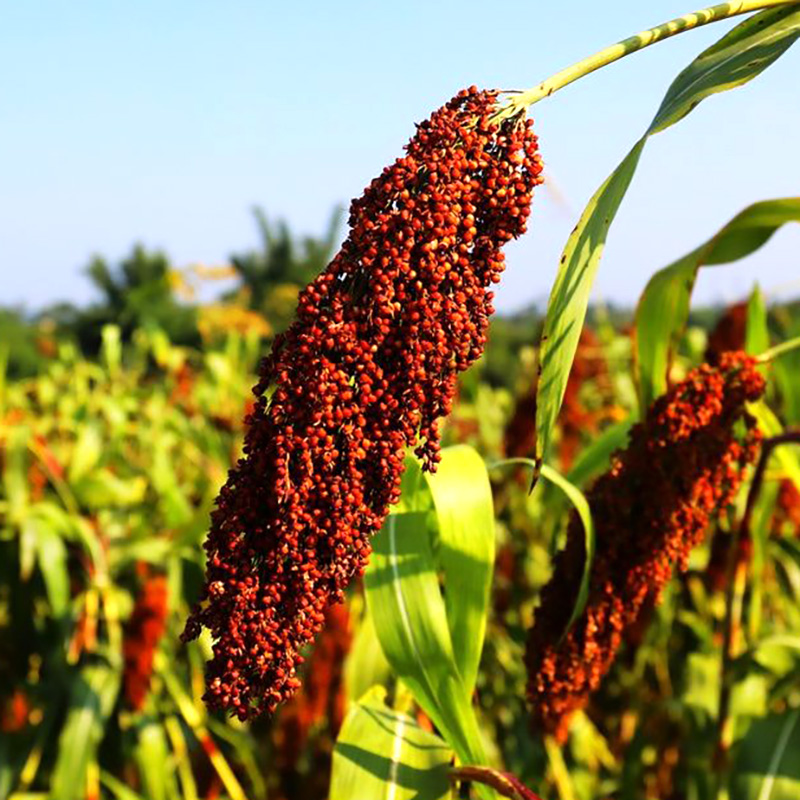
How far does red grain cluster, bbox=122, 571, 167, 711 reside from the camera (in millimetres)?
3582

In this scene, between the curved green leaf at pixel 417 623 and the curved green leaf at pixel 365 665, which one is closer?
the curved green leaf at pixel 417 623

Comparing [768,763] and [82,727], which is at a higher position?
[768,763]

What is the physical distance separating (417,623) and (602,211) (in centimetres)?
73

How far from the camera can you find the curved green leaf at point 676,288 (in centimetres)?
173

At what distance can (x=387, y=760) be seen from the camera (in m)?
1.66

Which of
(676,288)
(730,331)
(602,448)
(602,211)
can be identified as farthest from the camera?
(730,331)

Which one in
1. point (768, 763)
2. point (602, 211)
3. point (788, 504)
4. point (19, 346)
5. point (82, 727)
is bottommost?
point (82, 727)

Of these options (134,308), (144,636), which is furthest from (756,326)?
(134,308)

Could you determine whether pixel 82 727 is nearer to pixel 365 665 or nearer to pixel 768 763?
pixel 365 665

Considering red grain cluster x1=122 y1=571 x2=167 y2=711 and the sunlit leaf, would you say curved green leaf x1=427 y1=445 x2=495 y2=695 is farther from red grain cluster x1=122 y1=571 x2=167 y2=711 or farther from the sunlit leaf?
red grain cluster x1=122 y1=571 x2=167 y2=711

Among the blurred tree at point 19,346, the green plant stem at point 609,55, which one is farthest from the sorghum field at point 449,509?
the blurred tree at point 19,346

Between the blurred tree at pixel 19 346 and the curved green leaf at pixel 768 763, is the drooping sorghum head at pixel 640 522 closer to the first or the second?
the curved green leaf at pixel 768 763

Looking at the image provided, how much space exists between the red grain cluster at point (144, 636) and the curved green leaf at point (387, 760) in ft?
6.44

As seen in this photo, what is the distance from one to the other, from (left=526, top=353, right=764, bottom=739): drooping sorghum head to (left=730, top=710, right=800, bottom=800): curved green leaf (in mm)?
496
